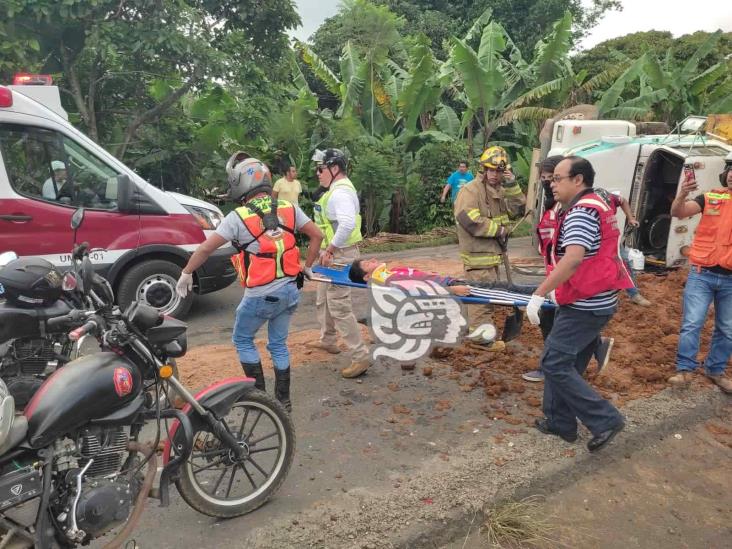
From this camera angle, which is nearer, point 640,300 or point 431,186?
point 640,300

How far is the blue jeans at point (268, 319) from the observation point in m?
3.85

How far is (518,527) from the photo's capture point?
3027 mm

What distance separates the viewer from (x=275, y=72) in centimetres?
1008

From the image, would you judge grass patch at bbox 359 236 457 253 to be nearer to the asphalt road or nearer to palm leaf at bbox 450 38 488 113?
palm leaf at bbox 450 38 488 113

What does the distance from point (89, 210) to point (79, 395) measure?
3936 mm

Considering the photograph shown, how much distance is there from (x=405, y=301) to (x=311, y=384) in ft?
3.52

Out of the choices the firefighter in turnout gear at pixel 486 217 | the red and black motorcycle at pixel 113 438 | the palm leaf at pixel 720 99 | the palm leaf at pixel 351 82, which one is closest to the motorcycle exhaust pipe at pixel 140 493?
the red and black motorcycle at pixel 113 438

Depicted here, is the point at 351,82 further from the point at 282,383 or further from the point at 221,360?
the point at 282,383

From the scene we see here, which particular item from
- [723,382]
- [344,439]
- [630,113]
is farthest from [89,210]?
[630,113]

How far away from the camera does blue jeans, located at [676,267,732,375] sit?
14.9ft

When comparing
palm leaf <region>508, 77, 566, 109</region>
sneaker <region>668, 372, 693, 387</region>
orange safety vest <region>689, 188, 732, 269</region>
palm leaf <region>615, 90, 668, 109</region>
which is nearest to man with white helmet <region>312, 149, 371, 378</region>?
sneaker <region>668, 372, 693, 387</region>

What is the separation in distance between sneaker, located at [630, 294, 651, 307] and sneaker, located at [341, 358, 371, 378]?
12.4 ft

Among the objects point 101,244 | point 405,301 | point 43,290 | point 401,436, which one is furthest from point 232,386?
point 101,244

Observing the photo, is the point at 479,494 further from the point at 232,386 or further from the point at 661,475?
the point at 232,386
